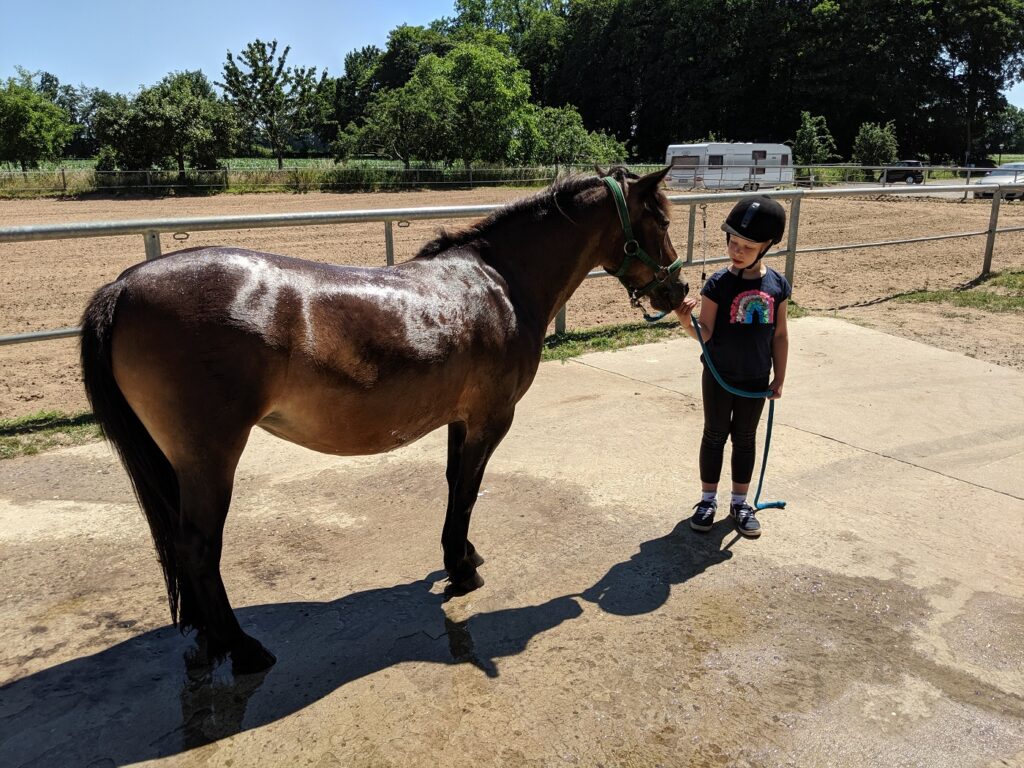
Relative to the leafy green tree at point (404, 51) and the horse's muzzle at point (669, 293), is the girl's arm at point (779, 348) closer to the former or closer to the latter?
the horse's muzzle at point (669, 293)

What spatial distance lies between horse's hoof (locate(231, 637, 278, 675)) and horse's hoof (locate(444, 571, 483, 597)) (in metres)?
0.79

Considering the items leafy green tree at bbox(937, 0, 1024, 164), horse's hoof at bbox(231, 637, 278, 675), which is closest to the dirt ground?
horse's hoof at bbox(231, 637, 278, 675)

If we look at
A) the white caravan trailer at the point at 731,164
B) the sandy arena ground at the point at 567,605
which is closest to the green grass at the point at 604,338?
the sandy arena ground at the point at 567,605

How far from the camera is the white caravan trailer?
1326 inches

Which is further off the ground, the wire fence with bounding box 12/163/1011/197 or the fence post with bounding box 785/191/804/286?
the wire fence with bounding box 12/163/1011/197

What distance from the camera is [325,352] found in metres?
2.47

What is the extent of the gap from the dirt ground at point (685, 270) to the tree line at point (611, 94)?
18.1 meters

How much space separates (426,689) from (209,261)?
1.59m

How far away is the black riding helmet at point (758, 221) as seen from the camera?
3301 mm

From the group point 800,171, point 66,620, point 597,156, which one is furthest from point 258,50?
point 66,620

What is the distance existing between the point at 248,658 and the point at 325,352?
3.65ft

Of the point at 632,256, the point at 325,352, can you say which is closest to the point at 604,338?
the point at 632,256

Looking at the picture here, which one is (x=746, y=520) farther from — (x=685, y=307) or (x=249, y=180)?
(x=249, y=180)

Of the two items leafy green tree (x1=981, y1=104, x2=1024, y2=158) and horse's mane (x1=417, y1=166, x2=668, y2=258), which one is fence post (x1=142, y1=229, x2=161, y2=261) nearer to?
horse's mane (x1=417, y1=166, x2=668, y2=258)
